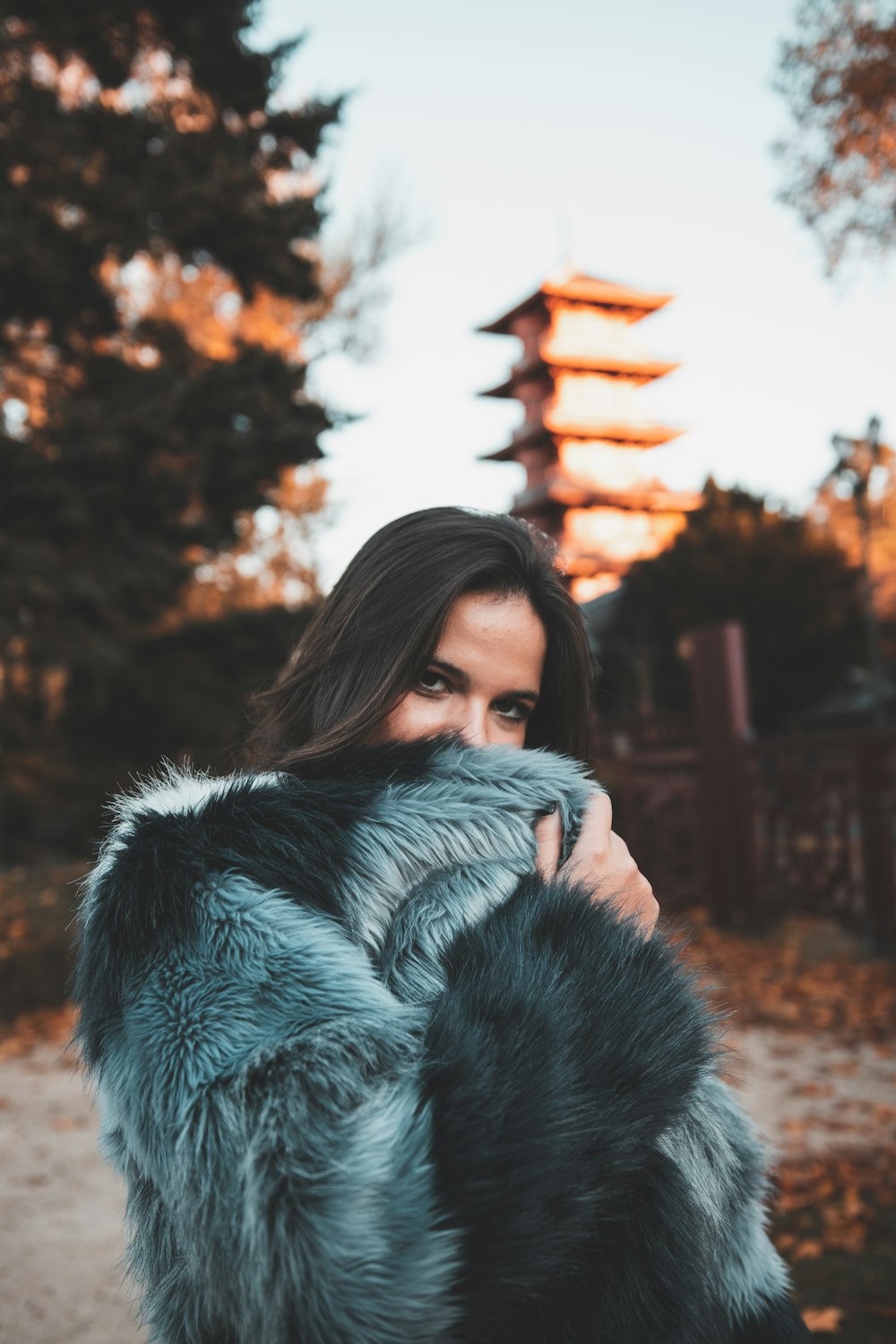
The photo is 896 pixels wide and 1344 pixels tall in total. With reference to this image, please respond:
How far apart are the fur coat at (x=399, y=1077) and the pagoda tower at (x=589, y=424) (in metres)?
28.6

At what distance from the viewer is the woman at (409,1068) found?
871 mm

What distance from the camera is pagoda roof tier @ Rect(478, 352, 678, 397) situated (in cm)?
3070

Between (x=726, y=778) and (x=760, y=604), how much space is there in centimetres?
1426

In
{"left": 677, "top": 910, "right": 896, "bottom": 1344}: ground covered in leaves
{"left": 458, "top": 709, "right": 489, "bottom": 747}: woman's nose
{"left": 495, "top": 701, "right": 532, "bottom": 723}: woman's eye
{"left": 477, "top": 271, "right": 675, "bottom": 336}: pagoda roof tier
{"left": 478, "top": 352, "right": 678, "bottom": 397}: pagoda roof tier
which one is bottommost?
{"left": 677, "top": 910, "right": 896, "bottom": 1344}: ground covered in leaves

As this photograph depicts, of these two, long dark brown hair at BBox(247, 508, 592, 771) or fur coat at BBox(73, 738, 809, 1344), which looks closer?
fur coat at BBox(73, 738, 809, 1344)

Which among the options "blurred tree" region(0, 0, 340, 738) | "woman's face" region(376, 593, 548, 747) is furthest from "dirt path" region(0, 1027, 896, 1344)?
"blurred tree" region(0, 0, 340, 738)

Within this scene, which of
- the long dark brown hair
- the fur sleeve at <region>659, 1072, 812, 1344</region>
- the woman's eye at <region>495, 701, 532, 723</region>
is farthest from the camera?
the woman's eye at <region>495, 701, 532, 723</region>

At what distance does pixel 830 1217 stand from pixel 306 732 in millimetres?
3358

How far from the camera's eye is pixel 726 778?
30.2 ft

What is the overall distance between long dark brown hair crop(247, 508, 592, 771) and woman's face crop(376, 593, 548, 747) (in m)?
0.03

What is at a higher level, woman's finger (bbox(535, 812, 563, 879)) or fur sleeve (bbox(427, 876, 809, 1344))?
woman's finger (bbox(535, 812, 563, 879))

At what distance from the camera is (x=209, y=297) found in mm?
17547

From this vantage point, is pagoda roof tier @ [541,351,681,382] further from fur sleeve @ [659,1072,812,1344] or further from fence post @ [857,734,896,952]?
fur sleeve @ [659,1072,812,1344]

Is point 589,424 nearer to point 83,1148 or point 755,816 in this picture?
point 755,816
